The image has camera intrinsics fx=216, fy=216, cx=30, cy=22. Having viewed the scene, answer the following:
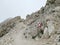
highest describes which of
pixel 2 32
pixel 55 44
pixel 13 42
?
pixel 2 32

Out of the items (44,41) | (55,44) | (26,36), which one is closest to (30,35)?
(26,36)

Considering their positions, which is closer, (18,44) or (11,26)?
(18,44)

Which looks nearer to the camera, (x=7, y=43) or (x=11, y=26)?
(x=7, y=43)

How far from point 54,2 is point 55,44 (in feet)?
75.7

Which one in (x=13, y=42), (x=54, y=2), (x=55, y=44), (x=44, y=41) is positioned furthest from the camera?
(x=54, y=2)

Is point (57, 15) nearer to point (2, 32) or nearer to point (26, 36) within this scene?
point (26, 36)

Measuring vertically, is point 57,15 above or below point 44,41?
above

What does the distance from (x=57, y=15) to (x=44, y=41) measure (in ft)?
26.3

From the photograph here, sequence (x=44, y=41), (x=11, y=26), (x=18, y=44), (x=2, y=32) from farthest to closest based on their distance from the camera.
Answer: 1. (x=11, y=26)
2. (x=2, y=32)
3. (x=18, y=44)
4. (x=44, y=41)

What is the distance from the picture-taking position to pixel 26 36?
41.5m

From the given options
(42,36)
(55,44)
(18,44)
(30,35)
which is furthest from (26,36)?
(55,44)

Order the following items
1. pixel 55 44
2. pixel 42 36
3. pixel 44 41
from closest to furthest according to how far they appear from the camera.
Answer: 1. pixel 55 44
2. pixel 44 41
3. pixel 42 36

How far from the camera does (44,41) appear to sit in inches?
1303

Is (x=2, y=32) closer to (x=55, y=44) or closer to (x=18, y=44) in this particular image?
(x=18, y=44)
